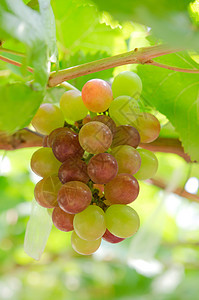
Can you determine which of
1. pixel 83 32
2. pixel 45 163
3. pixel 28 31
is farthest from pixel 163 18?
pixel 83 32

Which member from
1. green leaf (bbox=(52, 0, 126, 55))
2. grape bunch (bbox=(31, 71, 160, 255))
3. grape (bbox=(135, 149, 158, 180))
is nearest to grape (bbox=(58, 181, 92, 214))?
grape bunch (bbox=(31, 71, 160, 255))

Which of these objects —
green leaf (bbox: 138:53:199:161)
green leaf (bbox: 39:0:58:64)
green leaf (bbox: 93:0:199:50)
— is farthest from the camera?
green leaf (bbox: 138:53:199:161)

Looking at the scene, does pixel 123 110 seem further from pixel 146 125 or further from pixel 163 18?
pixel 163 18

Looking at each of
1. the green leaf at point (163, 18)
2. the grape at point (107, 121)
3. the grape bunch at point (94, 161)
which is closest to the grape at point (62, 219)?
the grape bunch at point (94, 161)

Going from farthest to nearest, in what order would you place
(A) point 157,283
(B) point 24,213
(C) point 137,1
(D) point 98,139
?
(A) point 157,283 → (B) point 24,213 → (D) point 98,139 → (C) point 137,1

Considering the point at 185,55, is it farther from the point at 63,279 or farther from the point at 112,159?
the point at 63,279

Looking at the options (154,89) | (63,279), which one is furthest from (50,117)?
(63,279)

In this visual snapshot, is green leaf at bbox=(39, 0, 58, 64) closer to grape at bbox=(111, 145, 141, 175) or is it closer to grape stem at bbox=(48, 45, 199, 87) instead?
grape stem at bbox=(48, 45, 199, 87)

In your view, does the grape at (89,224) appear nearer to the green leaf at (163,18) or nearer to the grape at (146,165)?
the grape at (146,165)

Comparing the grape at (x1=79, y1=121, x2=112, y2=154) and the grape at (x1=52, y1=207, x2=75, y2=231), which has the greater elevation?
the grape at (x1=79, y1=121, x2=112, y2=154)
